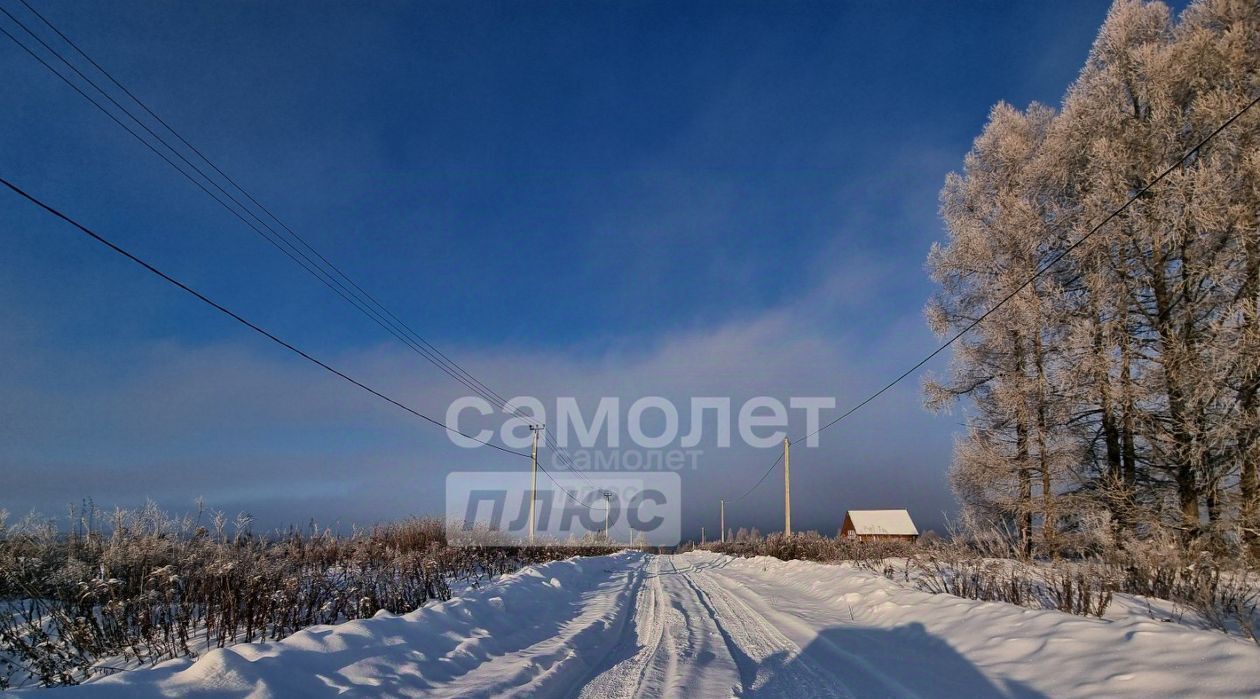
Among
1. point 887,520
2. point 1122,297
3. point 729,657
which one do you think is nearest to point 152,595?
point 729,657

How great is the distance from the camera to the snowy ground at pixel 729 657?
3658 mm

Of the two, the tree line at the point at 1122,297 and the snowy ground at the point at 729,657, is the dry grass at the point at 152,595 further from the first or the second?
the tree line at the point at 1122,297

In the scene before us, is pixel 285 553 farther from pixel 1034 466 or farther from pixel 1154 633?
pixel 1034 466

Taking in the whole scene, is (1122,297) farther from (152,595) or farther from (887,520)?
(887,520)

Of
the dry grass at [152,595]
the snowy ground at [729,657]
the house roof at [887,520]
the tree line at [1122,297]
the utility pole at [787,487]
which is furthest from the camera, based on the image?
the house roof at [887,520]

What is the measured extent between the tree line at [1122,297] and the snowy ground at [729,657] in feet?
19.6

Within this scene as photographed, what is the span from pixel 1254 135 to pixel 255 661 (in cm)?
1647

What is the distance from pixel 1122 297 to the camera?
12.2 m

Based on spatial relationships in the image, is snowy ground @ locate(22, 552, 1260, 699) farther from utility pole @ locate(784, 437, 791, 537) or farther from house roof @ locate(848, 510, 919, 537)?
house roof @ locate(848, 510, 919, 537)

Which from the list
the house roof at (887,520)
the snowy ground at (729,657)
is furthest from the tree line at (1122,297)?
the house roof at (887,520)

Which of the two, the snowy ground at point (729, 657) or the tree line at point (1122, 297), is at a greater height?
the tree line at point (1122, 297)

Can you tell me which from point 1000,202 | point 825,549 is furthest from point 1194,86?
point 825,549

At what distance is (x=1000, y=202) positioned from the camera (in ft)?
50.4

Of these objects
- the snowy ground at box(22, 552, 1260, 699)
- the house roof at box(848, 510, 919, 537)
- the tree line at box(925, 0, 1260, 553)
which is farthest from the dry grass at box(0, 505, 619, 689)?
the house roof at box(848, 510, 919, 537)
